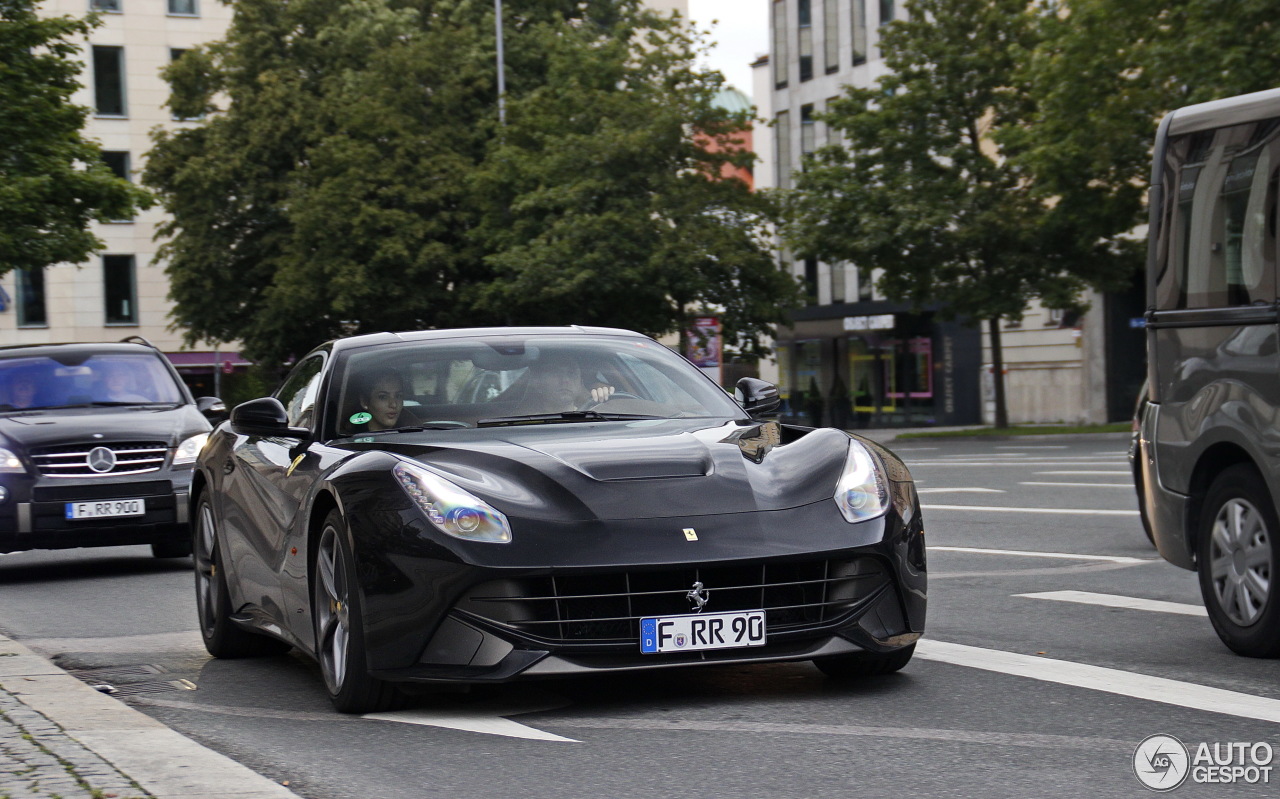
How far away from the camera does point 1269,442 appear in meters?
6.98

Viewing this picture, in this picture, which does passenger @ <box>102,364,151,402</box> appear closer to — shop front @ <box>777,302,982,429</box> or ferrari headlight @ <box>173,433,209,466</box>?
ferrari headlight @ <box>173,433,209,466</box>

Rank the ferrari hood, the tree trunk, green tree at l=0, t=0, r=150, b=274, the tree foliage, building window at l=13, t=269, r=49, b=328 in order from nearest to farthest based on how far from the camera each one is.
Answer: the ferrari hood → green tree at l=0, t=0, r=150, b=274 → the tree trunk → the tree foliage → building window at l=13, t=269, r=49, b=328

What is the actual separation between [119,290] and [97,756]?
63.1 metres

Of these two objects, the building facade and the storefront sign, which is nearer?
the building facade

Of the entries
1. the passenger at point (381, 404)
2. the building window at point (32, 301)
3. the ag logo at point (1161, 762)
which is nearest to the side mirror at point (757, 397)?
the passenger at point (381, 404)

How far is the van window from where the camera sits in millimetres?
7125

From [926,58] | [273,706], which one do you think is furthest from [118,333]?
[273,706]

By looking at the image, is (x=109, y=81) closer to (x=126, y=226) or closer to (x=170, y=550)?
(x=126, y=226)

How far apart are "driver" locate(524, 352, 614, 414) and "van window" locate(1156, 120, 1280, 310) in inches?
97.6

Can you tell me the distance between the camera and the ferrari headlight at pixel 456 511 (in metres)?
5.86

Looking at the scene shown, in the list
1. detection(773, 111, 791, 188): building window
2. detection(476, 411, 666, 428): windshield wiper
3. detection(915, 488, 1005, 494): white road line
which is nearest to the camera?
detection(476, 411, 666, 428): windshield wiper

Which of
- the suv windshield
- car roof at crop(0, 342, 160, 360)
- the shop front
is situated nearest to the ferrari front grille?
the suv windshield

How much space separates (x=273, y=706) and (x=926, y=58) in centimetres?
3377

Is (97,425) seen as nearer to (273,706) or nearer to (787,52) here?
(273,706)
